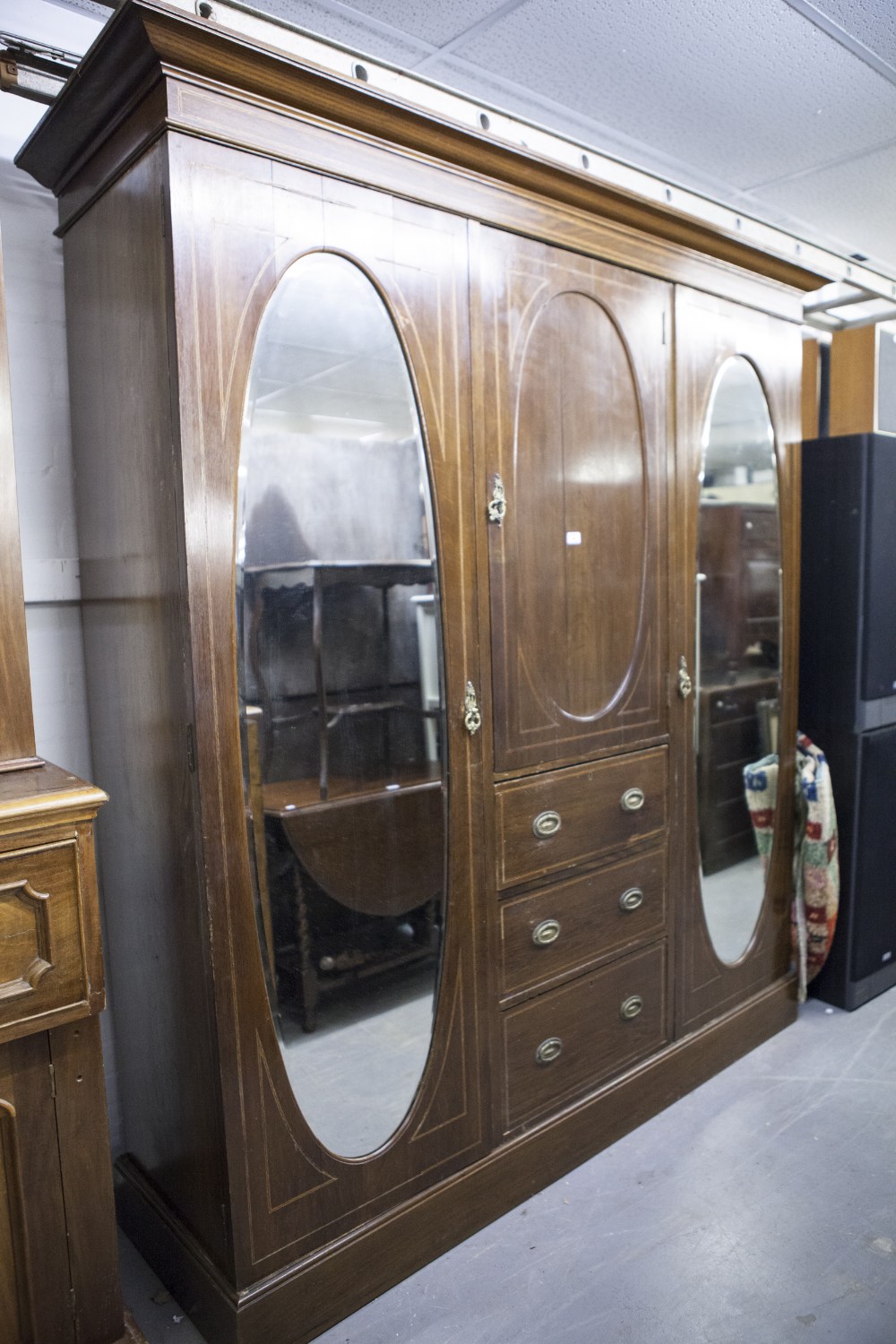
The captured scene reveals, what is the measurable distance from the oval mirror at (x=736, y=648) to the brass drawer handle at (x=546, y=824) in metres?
0.56

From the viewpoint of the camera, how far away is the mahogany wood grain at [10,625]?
1.50 metres

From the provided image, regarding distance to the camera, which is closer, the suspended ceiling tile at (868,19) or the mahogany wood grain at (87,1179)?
the mahogany wood grain at (87,1179)

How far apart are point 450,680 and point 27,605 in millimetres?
888

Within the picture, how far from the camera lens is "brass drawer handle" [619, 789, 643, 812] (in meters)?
2.13

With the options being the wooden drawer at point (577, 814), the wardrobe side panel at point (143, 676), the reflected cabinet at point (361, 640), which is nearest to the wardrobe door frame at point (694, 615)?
the reflected cabinet at point (361, 640)

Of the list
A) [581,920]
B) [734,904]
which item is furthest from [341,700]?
[734,904]

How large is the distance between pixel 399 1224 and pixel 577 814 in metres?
0.88

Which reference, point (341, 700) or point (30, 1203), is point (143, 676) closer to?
point (341, 700)

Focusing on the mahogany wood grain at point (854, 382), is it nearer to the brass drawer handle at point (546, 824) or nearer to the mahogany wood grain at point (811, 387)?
the mahogany wood grain at point (811, 387)

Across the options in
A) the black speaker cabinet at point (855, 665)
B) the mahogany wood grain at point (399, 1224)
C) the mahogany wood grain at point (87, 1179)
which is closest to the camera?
the mahogany wood grain at point (87, 1179)

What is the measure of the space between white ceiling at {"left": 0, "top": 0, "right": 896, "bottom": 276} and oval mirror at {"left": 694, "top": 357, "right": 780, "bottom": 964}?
669mm

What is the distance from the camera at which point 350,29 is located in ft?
6.51

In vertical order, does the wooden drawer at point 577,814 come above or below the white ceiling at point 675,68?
below

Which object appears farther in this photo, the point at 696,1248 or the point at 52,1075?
the point at 696,1248
